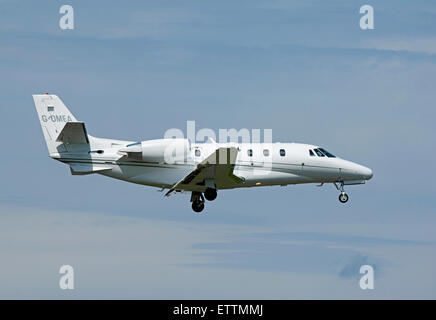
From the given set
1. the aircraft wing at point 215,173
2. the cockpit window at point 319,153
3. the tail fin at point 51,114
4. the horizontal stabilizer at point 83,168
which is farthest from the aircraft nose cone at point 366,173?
the tail fin at point 51,114

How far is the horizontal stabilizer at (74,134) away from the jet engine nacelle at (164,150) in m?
2.44

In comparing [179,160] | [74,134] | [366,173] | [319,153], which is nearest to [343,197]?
[366,173]

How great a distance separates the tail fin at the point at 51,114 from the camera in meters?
41.8

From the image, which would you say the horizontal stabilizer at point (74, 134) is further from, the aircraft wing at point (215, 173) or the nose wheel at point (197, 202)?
the nose wheel at point (197, 202)

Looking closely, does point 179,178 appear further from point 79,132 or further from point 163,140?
point 79,132

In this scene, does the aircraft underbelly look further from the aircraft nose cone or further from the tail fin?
the aircraft nose cone

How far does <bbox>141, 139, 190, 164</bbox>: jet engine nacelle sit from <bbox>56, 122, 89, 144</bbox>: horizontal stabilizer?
2.44 m

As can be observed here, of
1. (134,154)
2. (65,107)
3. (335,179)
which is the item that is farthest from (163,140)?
(335,179)

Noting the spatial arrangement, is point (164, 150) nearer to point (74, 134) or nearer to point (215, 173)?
point (215, 173)

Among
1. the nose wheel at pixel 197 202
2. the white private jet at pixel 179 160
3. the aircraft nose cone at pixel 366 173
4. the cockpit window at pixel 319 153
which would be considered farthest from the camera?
the aircraft nose cone at pixel 366 173

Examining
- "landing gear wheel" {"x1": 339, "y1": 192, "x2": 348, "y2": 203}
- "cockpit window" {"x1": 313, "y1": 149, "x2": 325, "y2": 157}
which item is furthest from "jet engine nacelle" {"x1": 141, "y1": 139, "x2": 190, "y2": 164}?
"landing gear wheel" {"x1": 339, "y1": 192, "x2": 348, "y2": 203}

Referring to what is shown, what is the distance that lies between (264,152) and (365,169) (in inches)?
197

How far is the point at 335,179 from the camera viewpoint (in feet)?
147

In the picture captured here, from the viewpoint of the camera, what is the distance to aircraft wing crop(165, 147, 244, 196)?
1597 inches
